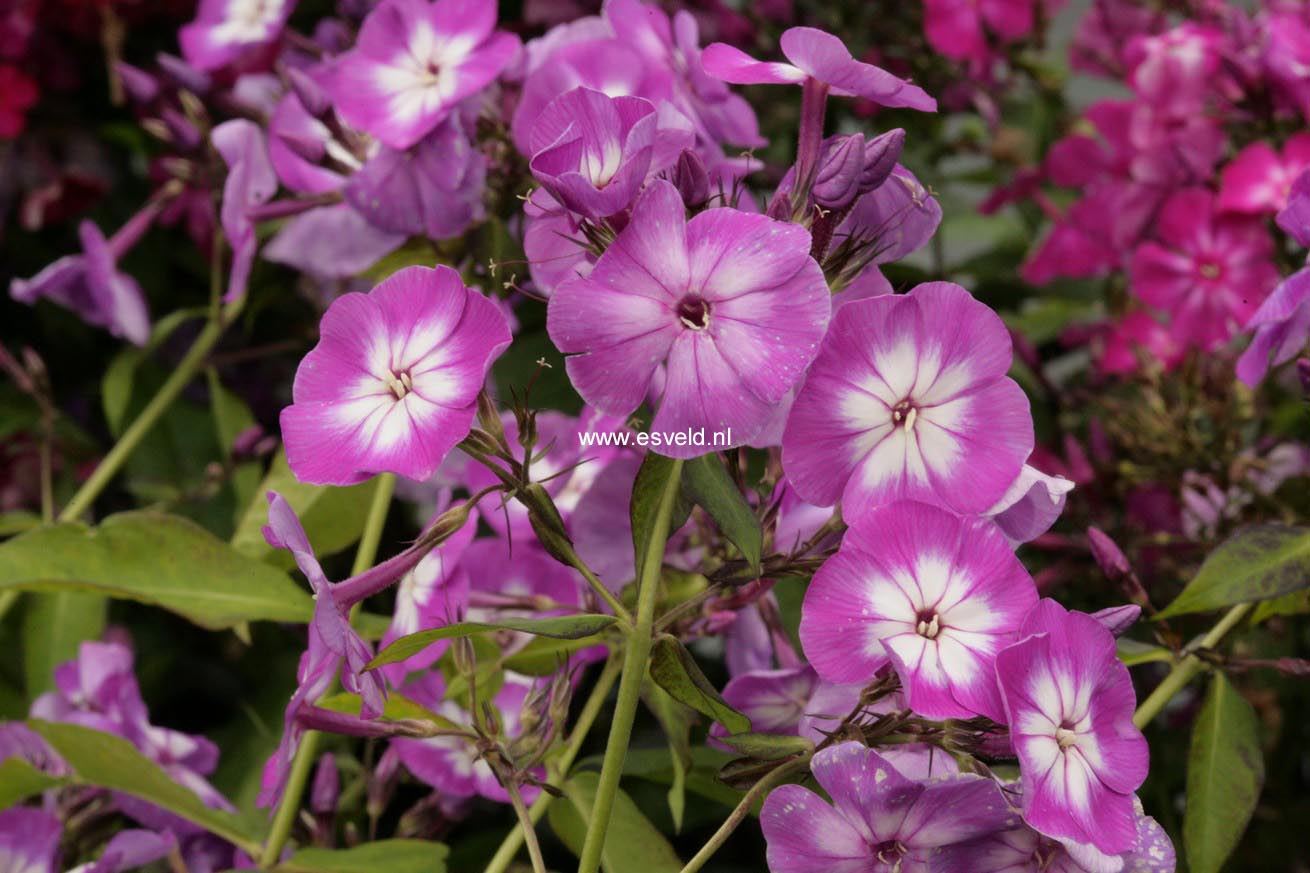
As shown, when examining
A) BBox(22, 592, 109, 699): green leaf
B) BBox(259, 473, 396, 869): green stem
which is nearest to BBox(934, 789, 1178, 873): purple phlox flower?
BBox(259, 473, 396, 869): green stem

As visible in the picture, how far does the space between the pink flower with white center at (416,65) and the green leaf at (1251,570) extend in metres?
0.32

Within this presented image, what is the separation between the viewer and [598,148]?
1.25 ft

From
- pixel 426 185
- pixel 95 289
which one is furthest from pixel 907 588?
pixel 95 289

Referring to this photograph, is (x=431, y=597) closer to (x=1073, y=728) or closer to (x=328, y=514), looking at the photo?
(x=328, y=514)

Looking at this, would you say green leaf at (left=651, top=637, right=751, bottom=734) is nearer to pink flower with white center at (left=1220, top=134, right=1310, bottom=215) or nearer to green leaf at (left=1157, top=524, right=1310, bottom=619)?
green leaf at (left=1157, top=524, right=1310, bottom=619)

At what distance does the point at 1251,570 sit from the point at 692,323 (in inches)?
8.9

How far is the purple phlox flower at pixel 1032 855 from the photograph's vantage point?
0.37 m

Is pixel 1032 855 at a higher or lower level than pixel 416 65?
lower

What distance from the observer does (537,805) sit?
19.7 inches

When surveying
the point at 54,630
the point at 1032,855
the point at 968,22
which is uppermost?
the point at 968,22

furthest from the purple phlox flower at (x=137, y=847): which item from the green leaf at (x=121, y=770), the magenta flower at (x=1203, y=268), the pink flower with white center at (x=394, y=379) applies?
the magenta flower at (x=1203, y=268)

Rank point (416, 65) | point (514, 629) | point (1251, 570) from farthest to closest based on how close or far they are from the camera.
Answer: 1. point (416, 65)
2. point (1251, 570)
3. point (514, 629)

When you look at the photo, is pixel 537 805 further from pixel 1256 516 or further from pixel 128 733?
pixel 1256 516

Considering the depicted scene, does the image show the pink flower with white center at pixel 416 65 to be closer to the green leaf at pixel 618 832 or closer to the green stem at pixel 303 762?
the green stem at pixel 303 762
